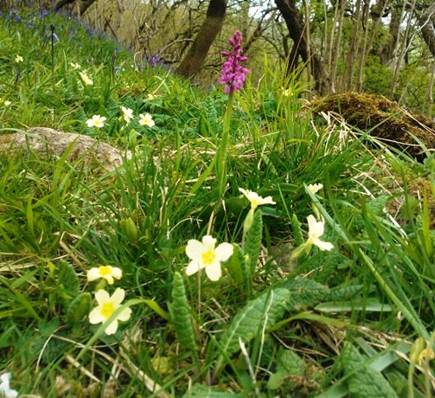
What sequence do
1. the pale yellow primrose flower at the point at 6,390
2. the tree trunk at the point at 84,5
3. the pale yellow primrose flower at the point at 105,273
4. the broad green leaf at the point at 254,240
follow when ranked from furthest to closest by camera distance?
the tree trunk at the point at 84,5, the broad green leaf at the point at 254,240, the pale yellow primrose flower at the point at 105,273, the pale yellow primrose flower at the point at 6,390

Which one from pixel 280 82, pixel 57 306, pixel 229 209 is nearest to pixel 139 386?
pixel 57 306

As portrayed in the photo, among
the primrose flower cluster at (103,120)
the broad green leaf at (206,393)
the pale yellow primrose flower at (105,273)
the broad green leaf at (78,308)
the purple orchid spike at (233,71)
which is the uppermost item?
the purple orchid spike at (233,71)

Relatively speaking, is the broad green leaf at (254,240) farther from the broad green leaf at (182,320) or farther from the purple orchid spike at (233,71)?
the purple orchid spike at (233,71)

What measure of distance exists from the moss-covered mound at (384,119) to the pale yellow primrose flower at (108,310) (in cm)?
164

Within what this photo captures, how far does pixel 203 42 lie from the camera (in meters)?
8.45

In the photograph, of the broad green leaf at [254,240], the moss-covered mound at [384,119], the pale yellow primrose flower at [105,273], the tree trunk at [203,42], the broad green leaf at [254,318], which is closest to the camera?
the broad green leaf at [254,318]

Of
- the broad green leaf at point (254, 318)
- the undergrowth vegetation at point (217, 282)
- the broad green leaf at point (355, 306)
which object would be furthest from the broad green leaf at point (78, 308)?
the broad green leaf at point (355, 306)

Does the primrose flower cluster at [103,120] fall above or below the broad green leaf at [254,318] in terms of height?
above

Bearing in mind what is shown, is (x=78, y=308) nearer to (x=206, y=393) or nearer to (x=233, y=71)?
(x=206, y=393)

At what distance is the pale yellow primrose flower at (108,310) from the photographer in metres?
1.07

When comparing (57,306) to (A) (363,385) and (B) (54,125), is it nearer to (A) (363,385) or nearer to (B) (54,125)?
(A) (363,385)

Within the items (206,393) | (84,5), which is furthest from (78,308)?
(84,5)

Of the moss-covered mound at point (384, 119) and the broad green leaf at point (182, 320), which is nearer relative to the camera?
the broad green leaf at point (182, 320)

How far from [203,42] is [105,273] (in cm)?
777
